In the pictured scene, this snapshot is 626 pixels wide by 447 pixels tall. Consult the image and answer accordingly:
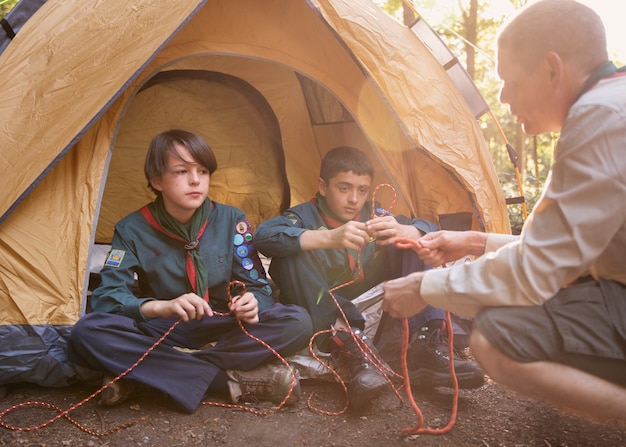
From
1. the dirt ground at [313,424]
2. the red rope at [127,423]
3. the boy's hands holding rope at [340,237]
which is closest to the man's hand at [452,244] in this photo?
the boy's hands holding rope at [340,237]

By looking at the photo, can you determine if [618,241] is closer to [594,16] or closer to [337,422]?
[594,16]

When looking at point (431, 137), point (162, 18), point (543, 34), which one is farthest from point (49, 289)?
point (543, 34)

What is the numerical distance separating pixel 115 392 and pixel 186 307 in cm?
48

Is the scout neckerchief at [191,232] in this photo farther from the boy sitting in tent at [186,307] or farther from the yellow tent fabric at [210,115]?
the yellow tent fabric at [210,115]

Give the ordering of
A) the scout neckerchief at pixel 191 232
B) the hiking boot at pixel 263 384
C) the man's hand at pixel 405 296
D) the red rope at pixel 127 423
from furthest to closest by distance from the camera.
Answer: the scout neckerchief at pixel 191 232
the hiking boot at pixel 263 384
the red rope at pixel 127 423
the man's hand at pixel 405 296

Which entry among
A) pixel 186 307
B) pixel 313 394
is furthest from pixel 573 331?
pixel 186 307

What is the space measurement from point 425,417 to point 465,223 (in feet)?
3.82

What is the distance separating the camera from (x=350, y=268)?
2.80 meters

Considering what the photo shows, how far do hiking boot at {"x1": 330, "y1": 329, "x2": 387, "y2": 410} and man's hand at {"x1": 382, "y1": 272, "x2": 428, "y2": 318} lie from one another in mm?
469

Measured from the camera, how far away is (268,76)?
3725mm

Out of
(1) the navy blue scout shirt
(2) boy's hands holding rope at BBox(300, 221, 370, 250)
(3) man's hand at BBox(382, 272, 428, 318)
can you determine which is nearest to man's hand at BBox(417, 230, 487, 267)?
(2) boy's hands holding rope at BBox(300, 221, 370, 250)

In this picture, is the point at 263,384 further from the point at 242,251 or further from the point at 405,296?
the point at 405,296

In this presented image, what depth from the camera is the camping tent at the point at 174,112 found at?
7.73ft

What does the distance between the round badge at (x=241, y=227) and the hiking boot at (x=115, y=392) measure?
0.81m
